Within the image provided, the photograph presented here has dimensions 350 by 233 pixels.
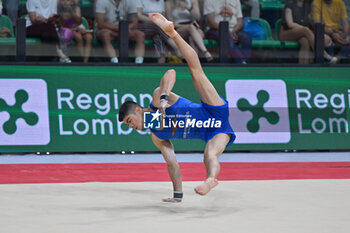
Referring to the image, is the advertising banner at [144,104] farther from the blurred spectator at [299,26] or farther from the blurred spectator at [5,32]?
the blurred spectator at [5,32]

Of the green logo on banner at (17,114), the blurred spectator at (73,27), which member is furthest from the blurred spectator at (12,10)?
the green logo on banner at (17,114)

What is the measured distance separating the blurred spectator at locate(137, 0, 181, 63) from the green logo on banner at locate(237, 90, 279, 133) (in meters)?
1.64

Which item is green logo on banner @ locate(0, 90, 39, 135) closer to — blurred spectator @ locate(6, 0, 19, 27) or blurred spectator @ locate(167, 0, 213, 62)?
blurred spectator @ locate(6, 0, 19, 27)

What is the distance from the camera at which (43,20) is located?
11180 mm

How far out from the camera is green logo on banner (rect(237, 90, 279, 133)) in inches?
454

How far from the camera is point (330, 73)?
12.0 meters

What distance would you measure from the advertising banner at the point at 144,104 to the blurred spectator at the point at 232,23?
427 mm

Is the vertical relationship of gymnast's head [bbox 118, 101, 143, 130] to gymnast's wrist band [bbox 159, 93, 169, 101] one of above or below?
below

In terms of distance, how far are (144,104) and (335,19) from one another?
4.27 m

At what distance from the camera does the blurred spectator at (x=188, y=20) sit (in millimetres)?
11570

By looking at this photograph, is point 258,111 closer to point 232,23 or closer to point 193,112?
point 232,23

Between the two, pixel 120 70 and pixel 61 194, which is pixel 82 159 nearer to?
pixel 120 70

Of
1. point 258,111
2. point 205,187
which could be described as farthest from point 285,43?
point 205,187

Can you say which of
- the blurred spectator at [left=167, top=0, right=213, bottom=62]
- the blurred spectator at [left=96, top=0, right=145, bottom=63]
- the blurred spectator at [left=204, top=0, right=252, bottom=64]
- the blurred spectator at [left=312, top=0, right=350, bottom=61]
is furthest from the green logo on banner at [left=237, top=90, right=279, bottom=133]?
the blurred spectator at [left=96, top=0, right=145, bottom=63]
